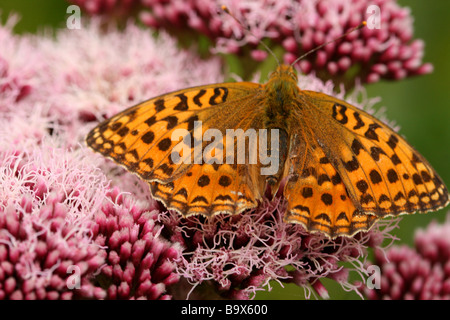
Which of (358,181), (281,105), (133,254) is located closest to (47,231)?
(133,254)

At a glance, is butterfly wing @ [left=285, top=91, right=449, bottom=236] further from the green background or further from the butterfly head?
the green background

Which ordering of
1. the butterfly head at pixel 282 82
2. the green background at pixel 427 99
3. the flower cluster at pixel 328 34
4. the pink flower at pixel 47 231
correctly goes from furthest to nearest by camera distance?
1. the green background at pixel 427 99
2. the flower cluster at pixel 328 34
3. the butterfly head at pixel 282 82
4. the pink flower at pixel 47 231

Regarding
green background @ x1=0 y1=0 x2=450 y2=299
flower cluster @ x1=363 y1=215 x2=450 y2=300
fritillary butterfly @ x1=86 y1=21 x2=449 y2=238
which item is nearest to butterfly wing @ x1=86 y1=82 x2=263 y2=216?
fritillary butterfly @ x1=86 y1=21 x2=449 y2=238

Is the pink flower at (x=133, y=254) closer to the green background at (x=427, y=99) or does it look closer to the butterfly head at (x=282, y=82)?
the butterfly head at (x=282, y=82)

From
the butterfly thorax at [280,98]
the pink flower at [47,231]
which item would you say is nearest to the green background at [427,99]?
the butterfly thorax at [280,98]

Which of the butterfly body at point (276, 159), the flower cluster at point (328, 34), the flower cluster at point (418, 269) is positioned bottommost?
the flower cluster at point (418, 269)

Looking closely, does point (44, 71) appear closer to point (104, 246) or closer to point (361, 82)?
point (104, 246)
